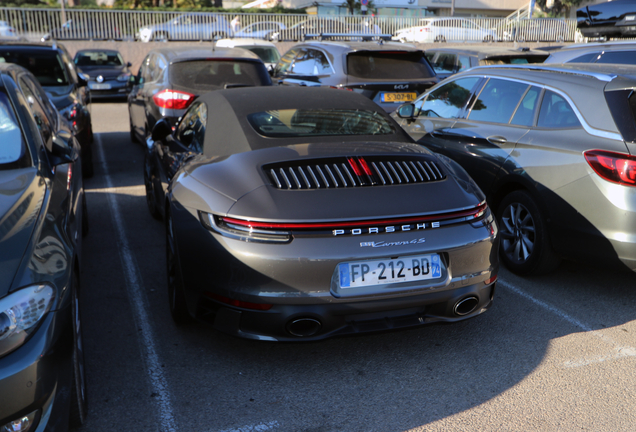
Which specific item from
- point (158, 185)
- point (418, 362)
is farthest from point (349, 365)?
point (158, 185)

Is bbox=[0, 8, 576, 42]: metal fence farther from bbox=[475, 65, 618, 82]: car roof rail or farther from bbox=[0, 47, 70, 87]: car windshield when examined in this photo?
bbox=[475, 65, 618, 82]: car roof rail

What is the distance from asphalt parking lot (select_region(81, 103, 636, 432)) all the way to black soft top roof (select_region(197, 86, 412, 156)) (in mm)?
1196

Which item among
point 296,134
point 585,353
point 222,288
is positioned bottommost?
point 585,353

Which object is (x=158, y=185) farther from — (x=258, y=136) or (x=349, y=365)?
(x=349, y=365)

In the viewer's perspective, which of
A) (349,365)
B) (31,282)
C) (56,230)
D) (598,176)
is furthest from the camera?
(598,176)

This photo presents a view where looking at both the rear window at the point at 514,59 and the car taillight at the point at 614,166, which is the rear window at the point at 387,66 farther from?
the car taillight at the point at 614,166

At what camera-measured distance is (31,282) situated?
2.31m

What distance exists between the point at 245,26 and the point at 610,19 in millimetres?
22028

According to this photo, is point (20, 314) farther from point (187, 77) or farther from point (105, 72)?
point (105, 72)

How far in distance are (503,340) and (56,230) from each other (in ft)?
8.63

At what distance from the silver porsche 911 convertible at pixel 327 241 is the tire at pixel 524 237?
1259mm

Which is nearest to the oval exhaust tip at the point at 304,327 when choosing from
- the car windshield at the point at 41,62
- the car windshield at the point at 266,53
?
the car windshield at the point at 41,62

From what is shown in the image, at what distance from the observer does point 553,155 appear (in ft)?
14.1

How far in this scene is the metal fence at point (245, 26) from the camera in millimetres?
23625
